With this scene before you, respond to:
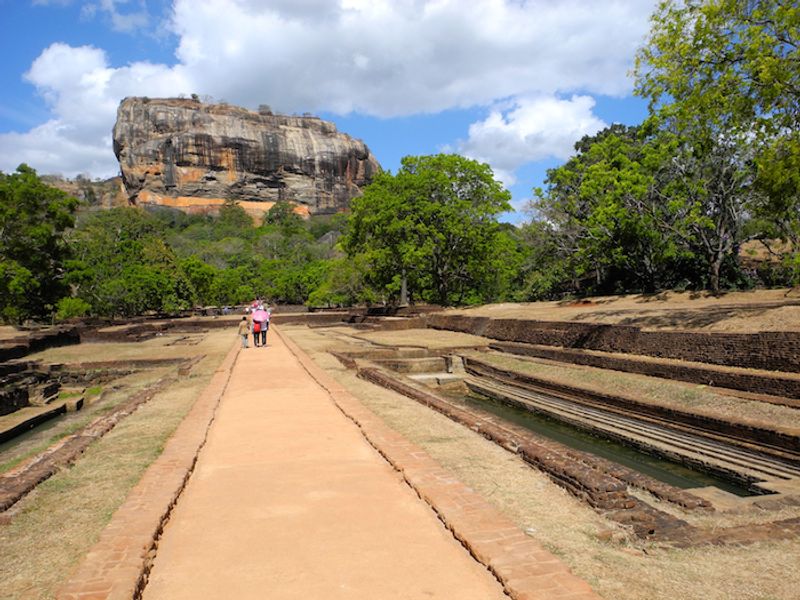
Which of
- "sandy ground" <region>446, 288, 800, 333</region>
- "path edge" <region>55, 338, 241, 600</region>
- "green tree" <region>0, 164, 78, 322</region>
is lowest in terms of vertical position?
"path edge" <region>55, 338, 241, 600</region>

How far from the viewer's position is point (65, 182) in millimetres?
134250

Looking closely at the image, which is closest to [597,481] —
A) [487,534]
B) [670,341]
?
[487,534]

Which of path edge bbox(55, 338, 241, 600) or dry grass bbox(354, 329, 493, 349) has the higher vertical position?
path edge bbox(55, 338, 241, 600)

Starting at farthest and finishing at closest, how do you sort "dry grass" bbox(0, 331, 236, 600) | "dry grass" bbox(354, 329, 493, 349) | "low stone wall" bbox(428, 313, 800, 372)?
1. "dry grass" bbox(354, 329, 493, 349)
2. "low stone wall" bbox(428, 313, 800, 372)
3. "dry grass" bbox(0, 331, 236, 600)

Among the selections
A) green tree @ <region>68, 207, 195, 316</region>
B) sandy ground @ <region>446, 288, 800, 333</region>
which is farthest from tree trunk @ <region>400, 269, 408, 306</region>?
green tree @ <region>68, 207, 195, 316</region>

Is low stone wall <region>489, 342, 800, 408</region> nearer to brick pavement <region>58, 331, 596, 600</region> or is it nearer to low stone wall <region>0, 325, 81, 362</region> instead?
→ brick pavement <region>58, 331, 596, 600</region>

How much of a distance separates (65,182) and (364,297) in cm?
11954

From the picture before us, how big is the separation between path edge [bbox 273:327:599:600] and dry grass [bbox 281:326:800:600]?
0.30 metres

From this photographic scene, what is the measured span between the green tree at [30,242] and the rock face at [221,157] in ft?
260

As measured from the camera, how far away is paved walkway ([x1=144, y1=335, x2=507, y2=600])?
10.1ft

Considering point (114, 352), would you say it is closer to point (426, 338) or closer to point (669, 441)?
point (426, 338)

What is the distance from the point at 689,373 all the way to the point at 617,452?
3.63m

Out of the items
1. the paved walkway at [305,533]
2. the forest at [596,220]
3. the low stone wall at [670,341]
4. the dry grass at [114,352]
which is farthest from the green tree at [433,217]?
the paved walkway at [305,533]

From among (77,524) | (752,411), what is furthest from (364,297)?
(77,524)
